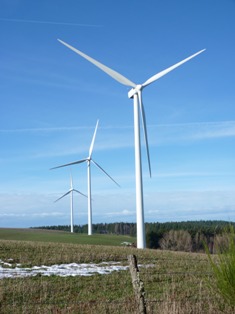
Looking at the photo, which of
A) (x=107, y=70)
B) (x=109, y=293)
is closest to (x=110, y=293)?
(x=109, y=293)

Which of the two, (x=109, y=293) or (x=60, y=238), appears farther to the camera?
(x=60, y=238)

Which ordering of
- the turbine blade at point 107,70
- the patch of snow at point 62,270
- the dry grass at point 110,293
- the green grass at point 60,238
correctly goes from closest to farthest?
the dry grass at point 110,293 < the patch of snow at point 62,270 < the turbine blade at point 107,70 < the green grass at point 60,238

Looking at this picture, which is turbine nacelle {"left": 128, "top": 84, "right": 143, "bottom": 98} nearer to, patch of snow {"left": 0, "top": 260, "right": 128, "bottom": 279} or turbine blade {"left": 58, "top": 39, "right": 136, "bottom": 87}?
turbine blade {"left": 58, "top": 39, "right": 136, "bottom": 87}

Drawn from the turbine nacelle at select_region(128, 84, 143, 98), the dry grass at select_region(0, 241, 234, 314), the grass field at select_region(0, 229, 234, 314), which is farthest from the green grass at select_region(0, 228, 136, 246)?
the dry grass at select_region(0, 241, 234, 314)

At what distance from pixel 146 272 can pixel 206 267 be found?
407 cm

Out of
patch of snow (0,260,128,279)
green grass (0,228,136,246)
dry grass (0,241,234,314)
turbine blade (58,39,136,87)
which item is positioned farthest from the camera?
green grass (0,228,136,246)

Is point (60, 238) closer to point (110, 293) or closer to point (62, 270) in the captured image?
point (62, 270)

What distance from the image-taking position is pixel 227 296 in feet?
30.0

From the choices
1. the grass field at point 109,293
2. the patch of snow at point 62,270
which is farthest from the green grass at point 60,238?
the grass field at point 109,293

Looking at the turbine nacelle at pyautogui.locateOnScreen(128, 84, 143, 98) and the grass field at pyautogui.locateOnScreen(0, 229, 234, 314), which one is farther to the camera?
the turbine nacelle at pyautogui.locateOnScreen(128, 84, 143, 98)

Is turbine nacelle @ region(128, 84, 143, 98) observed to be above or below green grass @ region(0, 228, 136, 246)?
above

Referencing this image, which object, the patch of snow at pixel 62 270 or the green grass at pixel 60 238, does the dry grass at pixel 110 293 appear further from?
the green grass at pixel 60 238

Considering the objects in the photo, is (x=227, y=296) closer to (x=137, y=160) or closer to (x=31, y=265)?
(x=31, y=265)

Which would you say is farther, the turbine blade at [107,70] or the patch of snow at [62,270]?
the turbine blade at [107,70]
